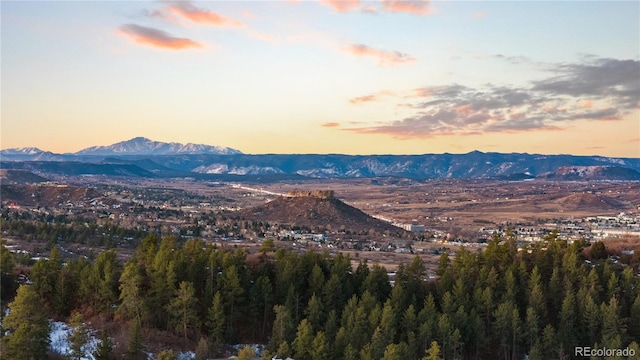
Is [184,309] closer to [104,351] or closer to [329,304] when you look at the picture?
[104,351]

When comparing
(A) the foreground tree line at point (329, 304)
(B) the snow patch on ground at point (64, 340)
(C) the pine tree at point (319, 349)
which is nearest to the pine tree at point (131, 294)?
(A) the foreground tree line at point (329, 304)

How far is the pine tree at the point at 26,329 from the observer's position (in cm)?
4316

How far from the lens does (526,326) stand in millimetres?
58406

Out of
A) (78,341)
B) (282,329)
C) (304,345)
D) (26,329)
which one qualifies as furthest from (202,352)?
(26,329)

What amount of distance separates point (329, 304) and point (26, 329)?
3037 centimetres

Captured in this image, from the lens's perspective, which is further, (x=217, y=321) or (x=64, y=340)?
(x=217, y=321)

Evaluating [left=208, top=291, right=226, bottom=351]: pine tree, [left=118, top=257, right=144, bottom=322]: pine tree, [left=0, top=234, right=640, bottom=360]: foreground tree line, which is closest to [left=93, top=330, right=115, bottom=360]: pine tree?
[left=0, top=234, right=640, bottom=360]: foreground tree line

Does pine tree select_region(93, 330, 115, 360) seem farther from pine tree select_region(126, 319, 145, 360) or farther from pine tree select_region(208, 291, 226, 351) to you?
pine tree select_region(208, 291, 226, 351)

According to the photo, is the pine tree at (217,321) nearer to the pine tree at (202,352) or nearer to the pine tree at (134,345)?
the pine tree at (202,352)

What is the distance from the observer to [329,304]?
6191cm

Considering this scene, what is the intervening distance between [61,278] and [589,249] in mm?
73084

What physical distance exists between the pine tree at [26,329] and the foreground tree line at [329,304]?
0.15 metres

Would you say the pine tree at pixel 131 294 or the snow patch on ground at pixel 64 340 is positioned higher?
the pine tree at pixel 131 294

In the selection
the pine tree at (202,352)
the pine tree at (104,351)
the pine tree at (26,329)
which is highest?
the pine tree at (26,329)
